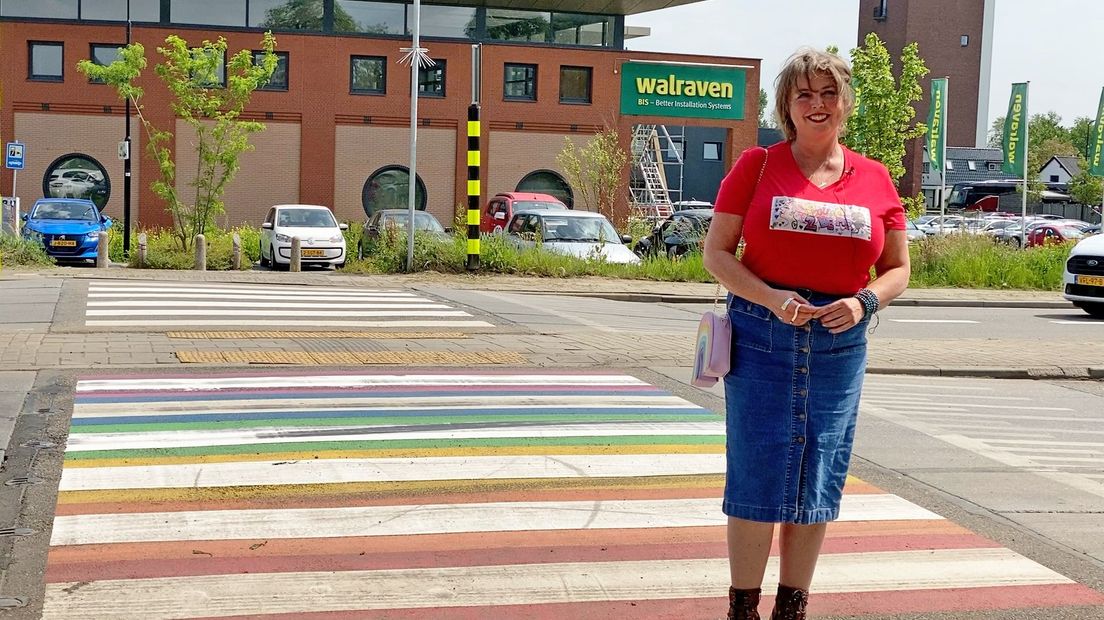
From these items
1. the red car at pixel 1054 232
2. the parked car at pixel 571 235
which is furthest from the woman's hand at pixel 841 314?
the red car at pixel 1054 232

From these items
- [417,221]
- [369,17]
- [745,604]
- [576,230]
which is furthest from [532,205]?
[745,604]

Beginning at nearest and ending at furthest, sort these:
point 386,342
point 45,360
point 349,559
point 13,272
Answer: point 349,559 < point 45,360 < point 386,342 < point 13,272

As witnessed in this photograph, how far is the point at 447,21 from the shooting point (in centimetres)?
4078

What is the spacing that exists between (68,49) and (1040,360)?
1310 inches

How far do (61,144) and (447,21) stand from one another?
12.7m

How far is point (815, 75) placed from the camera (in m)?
3.88

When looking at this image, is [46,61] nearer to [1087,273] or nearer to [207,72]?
[207,72]

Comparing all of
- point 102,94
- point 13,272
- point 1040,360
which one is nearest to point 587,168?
point 102,94

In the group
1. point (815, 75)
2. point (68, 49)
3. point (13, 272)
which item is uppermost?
point (68, 49)

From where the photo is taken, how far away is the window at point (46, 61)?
38094 millimetres

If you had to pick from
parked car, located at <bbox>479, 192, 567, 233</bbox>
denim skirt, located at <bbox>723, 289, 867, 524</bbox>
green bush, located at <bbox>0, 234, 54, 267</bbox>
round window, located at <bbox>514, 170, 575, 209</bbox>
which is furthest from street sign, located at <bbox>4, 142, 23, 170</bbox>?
denim skirt, located at <bbox>723, 289, 867, 524</bbox>

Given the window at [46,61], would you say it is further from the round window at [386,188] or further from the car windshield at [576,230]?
the car windshield at [576,230]

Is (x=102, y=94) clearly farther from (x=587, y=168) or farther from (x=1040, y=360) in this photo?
(x=1040, y=360)

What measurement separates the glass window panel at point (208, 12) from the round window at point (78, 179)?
5201mm
